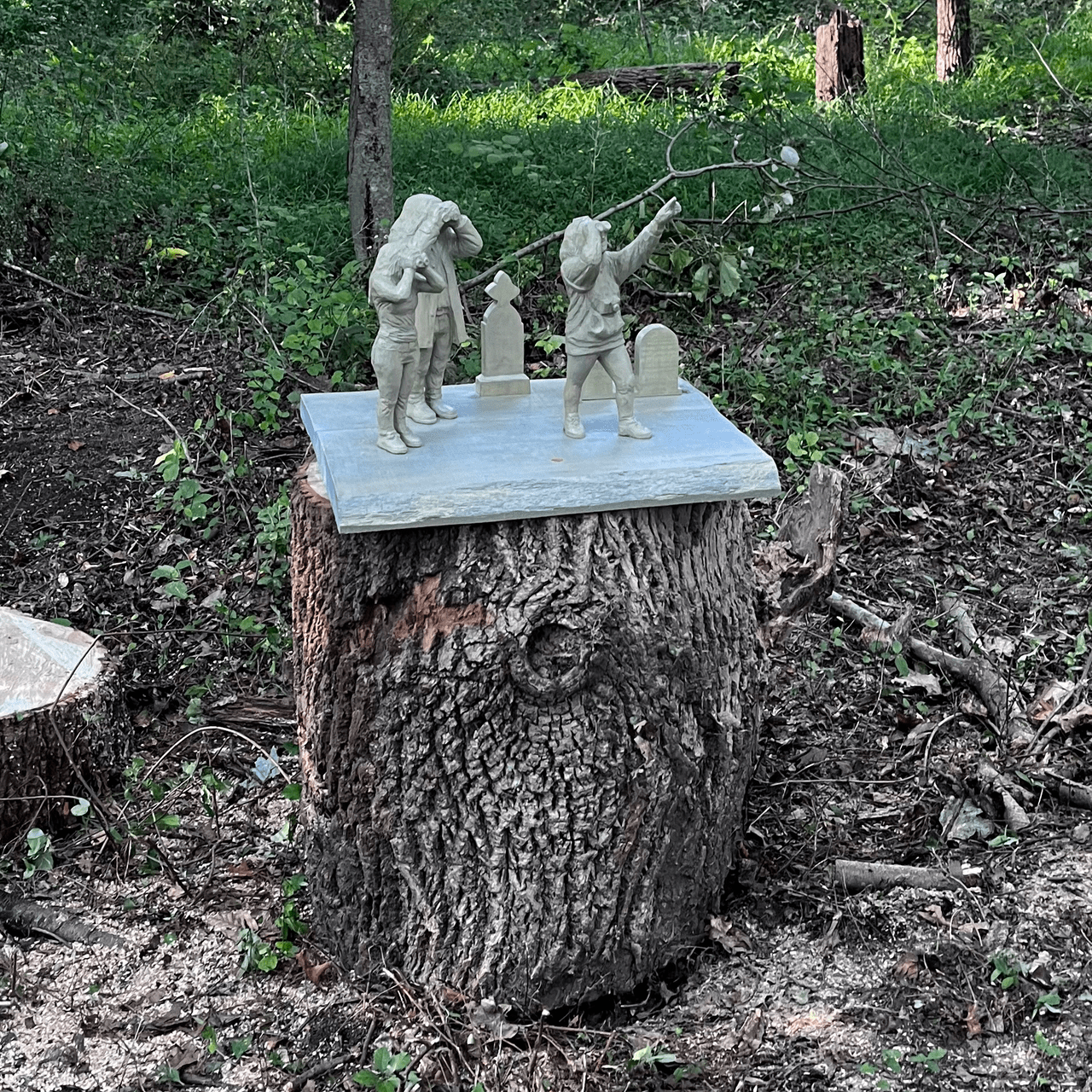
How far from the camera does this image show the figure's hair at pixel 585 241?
9.29 feet

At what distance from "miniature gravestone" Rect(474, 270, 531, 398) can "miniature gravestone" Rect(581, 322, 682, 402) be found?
17 cm

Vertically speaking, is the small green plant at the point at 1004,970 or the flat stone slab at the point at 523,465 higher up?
the flat stone slab at the point at 523,465

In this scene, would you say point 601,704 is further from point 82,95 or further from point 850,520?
point 82,95

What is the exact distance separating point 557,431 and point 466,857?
99 centimetres

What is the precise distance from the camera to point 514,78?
30.7ft

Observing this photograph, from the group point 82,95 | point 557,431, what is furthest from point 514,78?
point 557,431

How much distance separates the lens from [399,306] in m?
2.79

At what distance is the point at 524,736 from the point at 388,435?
72 cm

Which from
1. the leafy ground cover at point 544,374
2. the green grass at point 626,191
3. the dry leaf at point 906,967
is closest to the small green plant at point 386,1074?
the leafy ground cover at point 544,374

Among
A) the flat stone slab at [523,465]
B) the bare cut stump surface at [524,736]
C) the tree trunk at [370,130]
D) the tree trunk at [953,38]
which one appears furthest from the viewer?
the tree trunk at [953,38]

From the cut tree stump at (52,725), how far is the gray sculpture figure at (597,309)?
162cm

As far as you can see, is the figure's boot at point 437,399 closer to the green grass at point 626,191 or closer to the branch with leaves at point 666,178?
the branch with leaves at point 666,178

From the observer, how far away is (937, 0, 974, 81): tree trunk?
9.29m

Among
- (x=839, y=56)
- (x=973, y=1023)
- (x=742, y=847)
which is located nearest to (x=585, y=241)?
(x=742, y=847)
